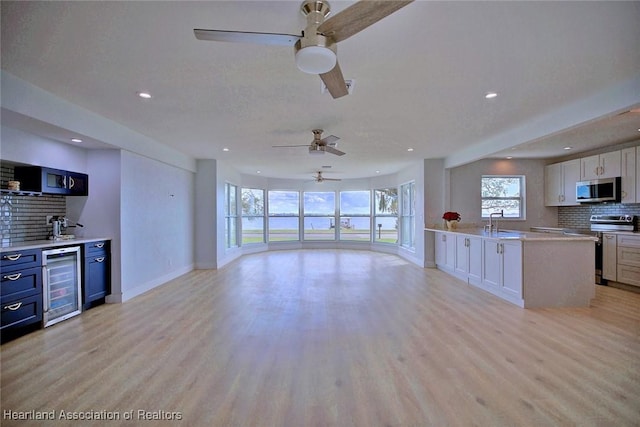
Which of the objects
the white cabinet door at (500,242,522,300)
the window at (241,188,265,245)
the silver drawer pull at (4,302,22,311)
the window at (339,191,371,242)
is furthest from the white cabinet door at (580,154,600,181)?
the silver drawer pull at (4,302,22,311)

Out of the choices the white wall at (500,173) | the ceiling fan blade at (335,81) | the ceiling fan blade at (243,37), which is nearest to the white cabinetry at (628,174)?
the white wall at (500,173)

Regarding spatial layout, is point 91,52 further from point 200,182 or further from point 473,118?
point 200,182

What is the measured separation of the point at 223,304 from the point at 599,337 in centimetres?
441

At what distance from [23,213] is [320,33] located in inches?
176

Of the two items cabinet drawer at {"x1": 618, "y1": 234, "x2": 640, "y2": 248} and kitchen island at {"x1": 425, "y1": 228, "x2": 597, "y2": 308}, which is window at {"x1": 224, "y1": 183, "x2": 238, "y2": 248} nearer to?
kitchen island at {"x1": 425, "y1": 228, "x2": 597, "y2": 308}

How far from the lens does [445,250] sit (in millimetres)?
6520

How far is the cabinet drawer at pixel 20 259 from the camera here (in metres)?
3.07

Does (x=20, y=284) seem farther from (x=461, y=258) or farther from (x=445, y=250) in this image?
(x=445, y=250)

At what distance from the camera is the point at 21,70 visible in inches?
103

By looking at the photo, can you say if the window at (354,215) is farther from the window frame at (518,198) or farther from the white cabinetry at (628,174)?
the white cabinetry at (628,174)

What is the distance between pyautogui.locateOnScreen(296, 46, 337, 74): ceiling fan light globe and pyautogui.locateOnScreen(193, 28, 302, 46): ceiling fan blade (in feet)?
0.31

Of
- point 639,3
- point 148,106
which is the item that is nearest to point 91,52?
point 148,106

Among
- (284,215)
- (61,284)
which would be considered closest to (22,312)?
(61,284)

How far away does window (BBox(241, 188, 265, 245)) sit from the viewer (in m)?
9.64
